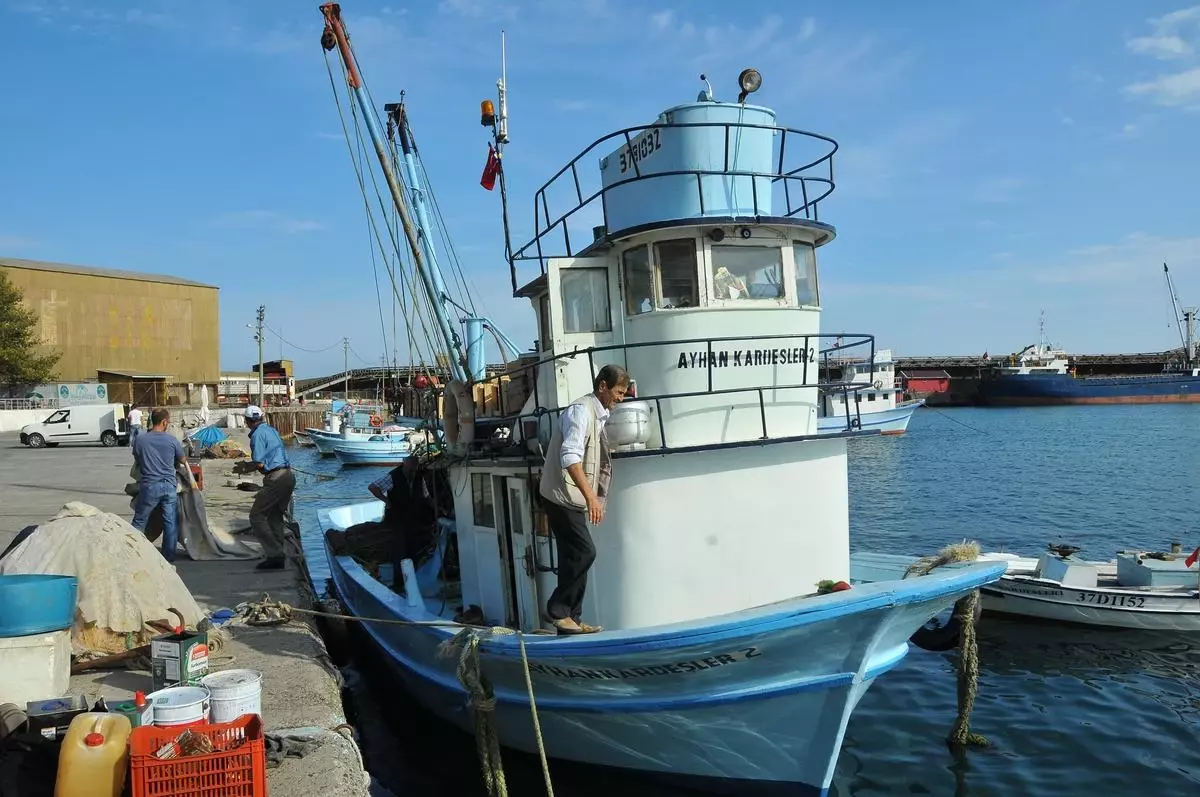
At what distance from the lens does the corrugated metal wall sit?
63.2 meters

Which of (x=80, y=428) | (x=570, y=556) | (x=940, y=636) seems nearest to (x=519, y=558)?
(x=570, y=556)

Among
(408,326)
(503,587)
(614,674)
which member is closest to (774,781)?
(614,674)

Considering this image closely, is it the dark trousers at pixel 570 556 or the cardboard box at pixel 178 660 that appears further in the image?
the dark trousers at pixel 570 556

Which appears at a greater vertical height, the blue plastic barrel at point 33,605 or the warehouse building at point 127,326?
the warehouse building at point 127,326

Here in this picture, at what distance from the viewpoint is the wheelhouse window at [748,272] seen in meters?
6.88

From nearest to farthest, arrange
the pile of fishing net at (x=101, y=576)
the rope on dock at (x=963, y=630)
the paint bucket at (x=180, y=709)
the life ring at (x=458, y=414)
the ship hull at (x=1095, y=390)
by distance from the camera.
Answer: the paint bucket at (x=180, y=709) → the pile of fishing net at (x=101, y=576) → the rope on dock at (x=963, y=630) → the life ring at (x=458, y=414) → the ship hull at (x=1095, y=390)

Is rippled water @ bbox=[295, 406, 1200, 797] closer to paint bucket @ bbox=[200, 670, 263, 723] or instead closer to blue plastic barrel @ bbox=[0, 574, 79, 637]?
paint bucket @ bbox=[200, 670, 263, 723]

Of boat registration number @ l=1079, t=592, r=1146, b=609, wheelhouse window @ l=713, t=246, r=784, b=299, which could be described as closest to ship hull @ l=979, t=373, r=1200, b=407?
boat registration number @ l=1079, t=592, r=1146, b=609

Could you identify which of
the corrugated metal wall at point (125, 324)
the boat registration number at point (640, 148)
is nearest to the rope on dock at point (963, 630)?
the boat registration number at point (640, 148)

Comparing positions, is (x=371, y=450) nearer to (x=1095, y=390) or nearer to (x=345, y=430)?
(x=345, y=430)

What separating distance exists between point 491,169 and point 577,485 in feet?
18.5

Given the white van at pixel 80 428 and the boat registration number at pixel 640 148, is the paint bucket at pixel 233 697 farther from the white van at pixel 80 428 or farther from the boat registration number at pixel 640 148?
the white van at pixel 80 428

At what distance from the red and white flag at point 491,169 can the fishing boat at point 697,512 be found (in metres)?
2.55

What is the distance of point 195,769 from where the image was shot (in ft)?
13.9
